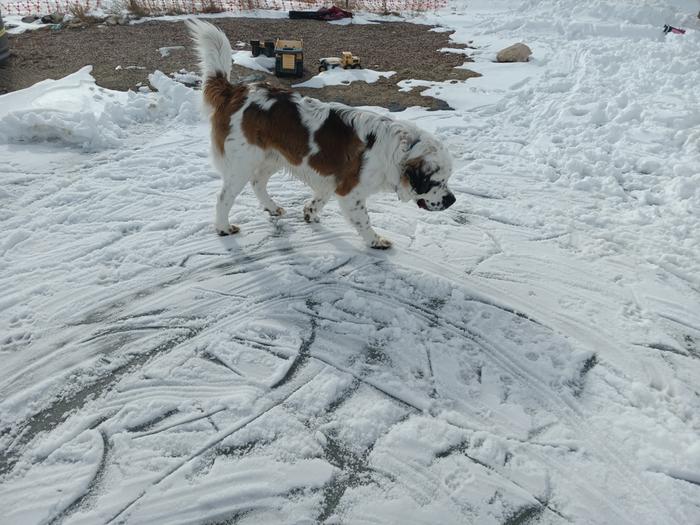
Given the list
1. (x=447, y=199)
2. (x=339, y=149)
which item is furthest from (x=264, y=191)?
(x=447, y=199)

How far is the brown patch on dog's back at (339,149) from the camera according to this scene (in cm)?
436

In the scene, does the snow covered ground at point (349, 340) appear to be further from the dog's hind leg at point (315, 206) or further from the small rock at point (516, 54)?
the small rock at point (516, 54)

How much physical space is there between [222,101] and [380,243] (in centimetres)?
195

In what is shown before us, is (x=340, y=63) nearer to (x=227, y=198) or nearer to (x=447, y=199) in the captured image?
(x=227, y=198)

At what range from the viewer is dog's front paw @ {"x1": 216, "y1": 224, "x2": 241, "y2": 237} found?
16.0 feet

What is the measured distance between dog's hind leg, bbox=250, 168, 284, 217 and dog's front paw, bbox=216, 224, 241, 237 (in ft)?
1.38

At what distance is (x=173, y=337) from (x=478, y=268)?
2664 mm

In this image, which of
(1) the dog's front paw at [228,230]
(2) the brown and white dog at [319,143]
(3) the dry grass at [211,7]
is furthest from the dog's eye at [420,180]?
(3) the dry grass at [211,7]

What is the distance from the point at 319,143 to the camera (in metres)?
4.39

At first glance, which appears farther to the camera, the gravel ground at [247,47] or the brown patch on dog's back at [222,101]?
the gravel ground at [247,47]

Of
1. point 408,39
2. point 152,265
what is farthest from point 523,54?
point 152,265

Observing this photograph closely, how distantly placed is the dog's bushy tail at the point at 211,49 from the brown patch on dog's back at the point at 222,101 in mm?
43

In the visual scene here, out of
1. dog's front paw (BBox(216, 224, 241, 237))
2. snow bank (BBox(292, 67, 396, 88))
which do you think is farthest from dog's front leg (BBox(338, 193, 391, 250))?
snow bank (BBox(292, 67, 396, 88))

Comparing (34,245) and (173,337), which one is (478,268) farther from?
(34,245)
